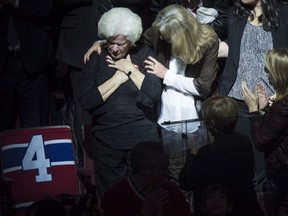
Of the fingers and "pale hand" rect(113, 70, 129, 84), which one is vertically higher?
the fingers

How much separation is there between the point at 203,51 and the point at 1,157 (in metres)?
1.76

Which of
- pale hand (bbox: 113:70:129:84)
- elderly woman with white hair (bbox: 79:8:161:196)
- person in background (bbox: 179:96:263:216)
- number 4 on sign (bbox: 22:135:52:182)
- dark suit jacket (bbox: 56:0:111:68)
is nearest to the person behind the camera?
person in background (bbox: 179:96:263:216)

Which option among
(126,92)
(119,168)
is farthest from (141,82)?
(119,168)

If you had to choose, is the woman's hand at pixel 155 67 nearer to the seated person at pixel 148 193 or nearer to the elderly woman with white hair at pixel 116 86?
the elderly woman with white hair at pixel 116 86

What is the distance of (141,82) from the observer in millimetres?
7477

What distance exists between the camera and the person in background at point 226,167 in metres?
6.61

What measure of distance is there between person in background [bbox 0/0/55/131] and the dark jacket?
6.52ft

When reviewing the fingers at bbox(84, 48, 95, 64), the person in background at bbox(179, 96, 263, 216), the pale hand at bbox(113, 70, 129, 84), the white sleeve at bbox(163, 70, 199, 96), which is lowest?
the person in background at bbox(179, 96, 263, 216)

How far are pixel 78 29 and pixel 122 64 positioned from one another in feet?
2.38

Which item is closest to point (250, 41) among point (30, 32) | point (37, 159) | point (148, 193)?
point (30, 32)

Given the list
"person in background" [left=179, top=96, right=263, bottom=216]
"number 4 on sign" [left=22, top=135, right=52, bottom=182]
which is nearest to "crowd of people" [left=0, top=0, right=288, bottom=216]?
"person in background" [left=179, top=96, right=263, bottom=216]

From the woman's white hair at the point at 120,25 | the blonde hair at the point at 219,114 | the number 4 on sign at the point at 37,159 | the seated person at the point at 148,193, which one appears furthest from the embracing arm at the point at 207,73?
the number 4 on sign at the point at 37,159

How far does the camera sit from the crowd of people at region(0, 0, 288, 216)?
6.62 meters

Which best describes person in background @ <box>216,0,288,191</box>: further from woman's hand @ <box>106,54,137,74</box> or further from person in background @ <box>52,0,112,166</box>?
person in background @ <box>52,0,112,166</box>
